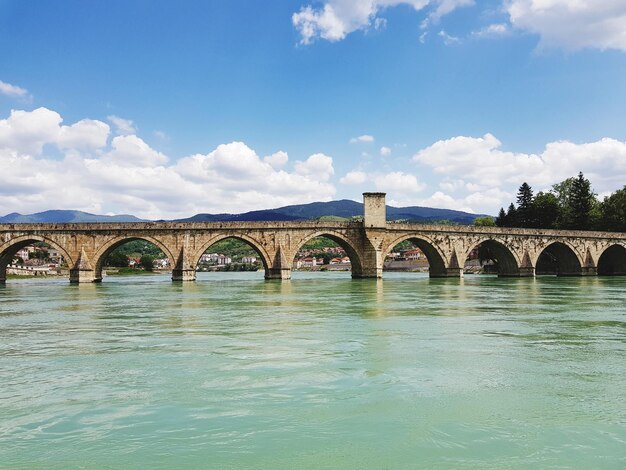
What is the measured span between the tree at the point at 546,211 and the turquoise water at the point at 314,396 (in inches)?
2323

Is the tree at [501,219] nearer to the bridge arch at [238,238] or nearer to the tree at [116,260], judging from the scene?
the bridge arch at [238,238]

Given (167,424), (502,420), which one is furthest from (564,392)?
(167,424)

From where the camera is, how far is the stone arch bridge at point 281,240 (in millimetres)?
39125

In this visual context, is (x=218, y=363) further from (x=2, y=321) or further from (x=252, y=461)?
(x=2, y=321)

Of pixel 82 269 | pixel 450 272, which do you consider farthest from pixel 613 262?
pixel 82 269

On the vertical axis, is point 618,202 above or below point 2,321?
above

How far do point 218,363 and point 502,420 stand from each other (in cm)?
471

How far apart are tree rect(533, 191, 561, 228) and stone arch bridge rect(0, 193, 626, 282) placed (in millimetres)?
18852

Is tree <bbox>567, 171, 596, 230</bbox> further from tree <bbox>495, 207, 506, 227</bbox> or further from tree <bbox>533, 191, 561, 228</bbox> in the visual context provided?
tree <bbox>495, 207, 506, 227</bbox>

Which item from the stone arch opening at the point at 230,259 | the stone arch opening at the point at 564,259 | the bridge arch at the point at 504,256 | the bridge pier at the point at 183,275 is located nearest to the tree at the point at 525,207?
the stone arch opening at the point at 564,259

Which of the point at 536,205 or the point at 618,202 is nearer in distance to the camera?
the point at 618,202

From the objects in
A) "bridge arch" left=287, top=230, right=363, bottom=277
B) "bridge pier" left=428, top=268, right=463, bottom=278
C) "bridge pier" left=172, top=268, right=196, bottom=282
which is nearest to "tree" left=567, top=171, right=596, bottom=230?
"bridge pier" left=428, top=268, right=463, bottom=278

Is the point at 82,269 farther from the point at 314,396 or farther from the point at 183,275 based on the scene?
the point at 314,396

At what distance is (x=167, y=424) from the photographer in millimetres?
6020
